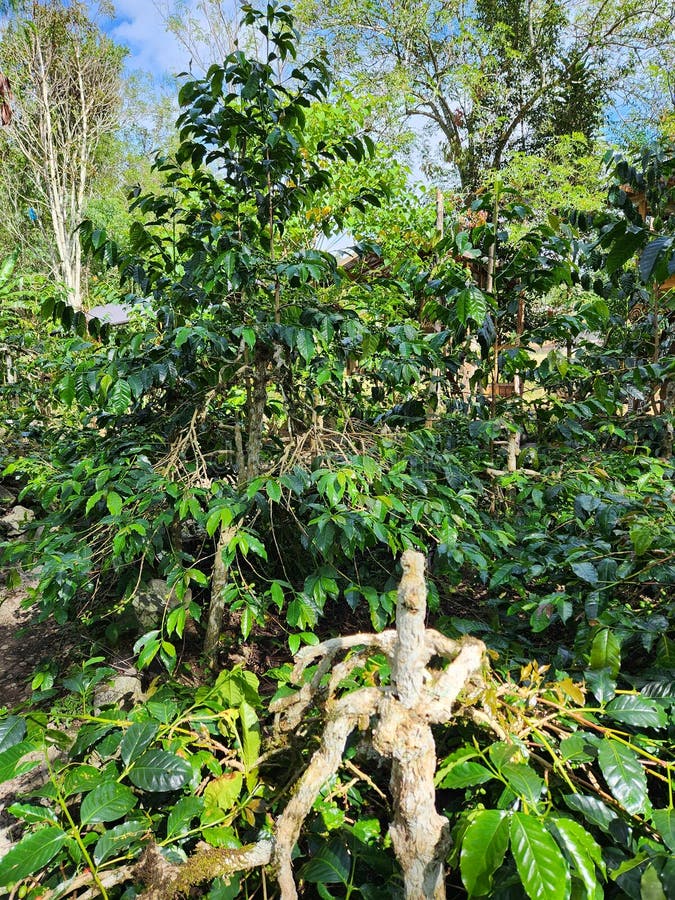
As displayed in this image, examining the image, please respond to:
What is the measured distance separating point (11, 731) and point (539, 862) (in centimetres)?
107

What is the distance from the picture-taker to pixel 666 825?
0.80 metres

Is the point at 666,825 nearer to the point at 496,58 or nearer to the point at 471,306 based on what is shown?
the point at 471,306

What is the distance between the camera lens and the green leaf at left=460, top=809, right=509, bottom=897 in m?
0.70

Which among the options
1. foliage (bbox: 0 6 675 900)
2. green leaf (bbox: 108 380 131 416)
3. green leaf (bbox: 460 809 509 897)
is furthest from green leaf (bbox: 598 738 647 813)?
green leaf (bbox: 108 380 131 416)

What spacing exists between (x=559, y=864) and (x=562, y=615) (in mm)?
649

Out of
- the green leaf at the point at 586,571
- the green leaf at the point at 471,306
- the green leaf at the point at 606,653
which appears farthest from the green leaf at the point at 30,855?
the green leaf at the point at 471,306

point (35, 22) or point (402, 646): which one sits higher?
point (35, 22)

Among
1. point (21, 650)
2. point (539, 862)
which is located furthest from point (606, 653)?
point (21, 650)

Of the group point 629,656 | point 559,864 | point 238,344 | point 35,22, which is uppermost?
point 35,22

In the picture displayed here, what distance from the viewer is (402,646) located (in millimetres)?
802

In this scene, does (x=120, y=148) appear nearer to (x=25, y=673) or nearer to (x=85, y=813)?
(x=25, y=673)

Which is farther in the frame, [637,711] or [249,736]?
[249,736]

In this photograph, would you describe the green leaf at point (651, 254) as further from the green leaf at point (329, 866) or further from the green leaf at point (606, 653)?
the green leaf at point (329, 866)

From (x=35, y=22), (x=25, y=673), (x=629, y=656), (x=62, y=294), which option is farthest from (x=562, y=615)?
(x=35, y=22)
